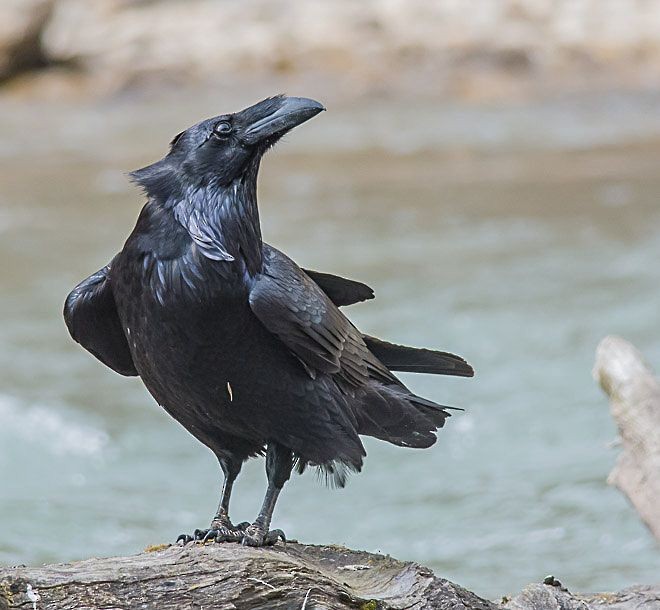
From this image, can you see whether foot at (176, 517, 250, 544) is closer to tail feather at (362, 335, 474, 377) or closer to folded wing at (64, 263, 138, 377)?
folded wing at (64, 263, 138, 377)

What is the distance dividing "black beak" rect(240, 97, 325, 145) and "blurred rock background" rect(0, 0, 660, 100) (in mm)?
15043

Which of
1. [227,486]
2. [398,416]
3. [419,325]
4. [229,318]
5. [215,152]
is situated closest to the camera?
[229,318]

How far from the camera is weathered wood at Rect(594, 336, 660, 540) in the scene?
18.4 ft

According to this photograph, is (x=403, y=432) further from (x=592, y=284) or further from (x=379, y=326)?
(x=592, y=284)

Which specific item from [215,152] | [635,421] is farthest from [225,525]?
[635,421]

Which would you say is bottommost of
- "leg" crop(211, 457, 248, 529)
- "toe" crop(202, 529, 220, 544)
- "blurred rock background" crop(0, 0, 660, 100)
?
"toe" crop(202, 529, 220, 544)

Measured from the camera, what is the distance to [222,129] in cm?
407

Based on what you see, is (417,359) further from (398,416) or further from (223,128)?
(223,128)

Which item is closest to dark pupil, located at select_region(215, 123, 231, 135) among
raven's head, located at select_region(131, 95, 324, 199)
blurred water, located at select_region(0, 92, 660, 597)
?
raven's head, located at select_region(131, 95, 324, 199)

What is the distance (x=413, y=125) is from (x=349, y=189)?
2.89 m

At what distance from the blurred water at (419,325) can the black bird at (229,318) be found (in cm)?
308

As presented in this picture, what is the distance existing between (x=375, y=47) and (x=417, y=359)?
15.3 metres

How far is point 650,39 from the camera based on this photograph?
1862 cm

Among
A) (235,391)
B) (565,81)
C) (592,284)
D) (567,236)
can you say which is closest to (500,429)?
(592,284)
